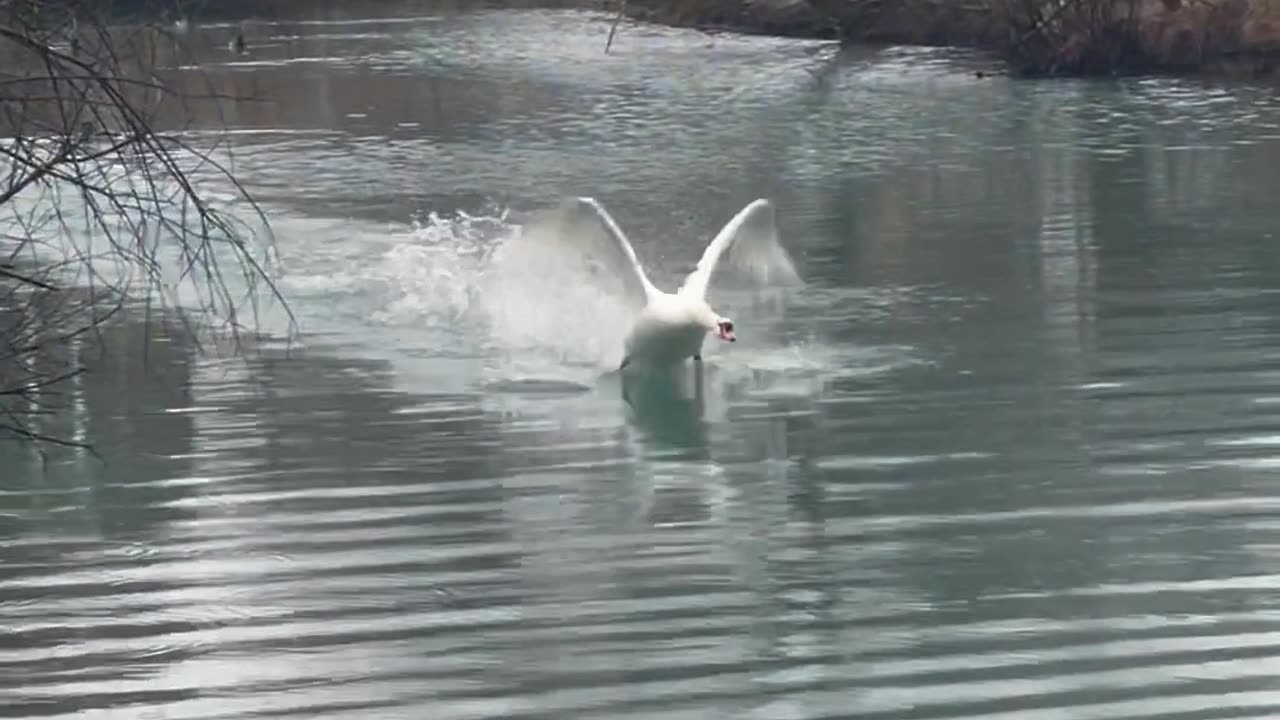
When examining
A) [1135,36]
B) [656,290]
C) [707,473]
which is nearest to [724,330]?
[656,290]

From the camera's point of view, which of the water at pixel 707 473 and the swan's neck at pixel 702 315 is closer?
the water at pixel 707 473

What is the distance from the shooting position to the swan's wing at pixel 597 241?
12531 millimetres

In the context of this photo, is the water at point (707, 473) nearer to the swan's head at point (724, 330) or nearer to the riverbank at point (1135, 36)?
the swan's head at point (724, 330)

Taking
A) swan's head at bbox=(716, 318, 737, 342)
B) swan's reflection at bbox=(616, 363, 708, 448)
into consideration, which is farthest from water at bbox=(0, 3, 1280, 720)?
swan's head at bbox=(716, 318, 737, 342)

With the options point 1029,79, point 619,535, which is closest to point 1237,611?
point 619,535

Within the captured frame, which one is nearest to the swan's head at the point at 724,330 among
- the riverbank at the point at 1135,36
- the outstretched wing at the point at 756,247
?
the outstretched wing at the point at 756,247

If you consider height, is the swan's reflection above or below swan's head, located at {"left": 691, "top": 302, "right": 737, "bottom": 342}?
below

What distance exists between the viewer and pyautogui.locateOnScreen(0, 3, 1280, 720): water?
24.8ft

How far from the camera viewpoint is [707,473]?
10.7 m

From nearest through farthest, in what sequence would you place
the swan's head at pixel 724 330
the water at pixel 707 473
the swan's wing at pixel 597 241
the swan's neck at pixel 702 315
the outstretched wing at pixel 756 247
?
the water at pixel 707 473
the swan's head at pixel 724 330
the swan's neck at pixel 702 315
the swan's wing at pixel 597 241
the outstretched wing at pixel 756 247

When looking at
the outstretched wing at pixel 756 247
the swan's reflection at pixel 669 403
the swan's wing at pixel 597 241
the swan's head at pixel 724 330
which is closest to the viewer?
the swan's reflection at pixel 669 403

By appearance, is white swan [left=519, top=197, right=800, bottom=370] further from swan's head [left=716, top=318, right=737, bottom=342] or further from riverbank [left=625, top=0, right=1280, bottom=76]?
riverbank [left=625, top=0, right=1280, bottom=76]

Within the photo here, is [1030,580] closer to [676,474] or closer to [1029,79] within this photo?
[676,474]

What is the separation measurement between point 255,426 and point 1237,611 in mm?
5509
